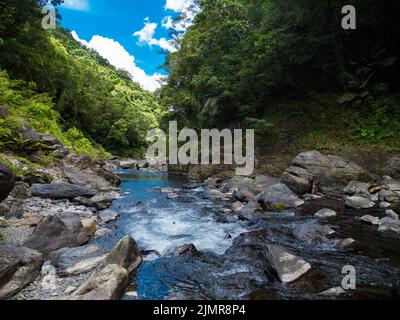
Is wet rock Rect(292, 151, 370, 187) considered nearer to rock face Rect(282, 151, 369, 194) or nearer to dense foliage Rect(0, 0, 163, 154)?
rock face Rect(282, 151, 369, 194)

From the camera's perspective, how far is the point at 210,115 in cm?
1867

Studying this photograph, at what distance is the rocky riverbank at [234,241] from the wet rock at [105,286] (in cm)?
1

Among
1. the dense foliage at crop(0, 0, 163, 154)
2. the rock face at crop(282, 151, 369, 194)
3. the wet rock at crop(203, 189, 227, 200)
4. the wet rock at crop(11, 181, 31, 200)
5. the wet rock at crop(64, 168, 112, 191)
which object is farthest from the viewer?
the dense foliage at crop(0, 0, 163, 154)

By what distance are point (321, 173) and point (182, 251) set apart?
24.8 feet

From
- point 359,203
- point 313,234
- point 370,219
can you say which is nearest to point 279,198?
point 359,203

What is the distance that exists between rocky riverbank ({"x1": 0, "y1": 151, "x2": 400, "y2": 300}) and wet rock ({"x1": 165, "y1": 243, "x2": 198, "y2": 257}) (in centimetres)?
2

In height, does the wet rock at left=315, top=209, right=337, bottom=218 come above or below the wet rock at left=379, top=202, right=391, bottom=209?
below

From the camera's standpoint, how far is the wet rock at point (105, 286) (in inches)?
119

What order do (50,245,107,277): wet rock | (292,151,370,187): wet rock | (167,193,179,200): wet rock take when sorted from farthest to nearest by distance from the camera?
(167,193,179,200): wet rock → (292,151,370,187): wet rock → (50,245,107,277): wet rock

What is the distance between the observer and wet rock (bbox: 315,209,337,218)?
7.25 meters

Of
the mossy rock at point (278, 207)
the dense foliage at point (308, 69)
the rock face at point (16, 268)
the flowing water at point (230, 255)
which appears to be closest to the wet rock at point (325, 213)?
the flowing water at point (230, 255)

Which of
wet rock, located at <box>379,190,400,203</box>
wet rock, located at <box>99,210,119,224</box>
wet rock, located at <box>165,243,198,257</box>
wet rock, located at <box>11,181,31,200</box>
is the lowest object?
wet rock, located at <box>165,243,198,257</box>

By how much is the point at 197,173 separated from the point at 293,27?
10400 mm

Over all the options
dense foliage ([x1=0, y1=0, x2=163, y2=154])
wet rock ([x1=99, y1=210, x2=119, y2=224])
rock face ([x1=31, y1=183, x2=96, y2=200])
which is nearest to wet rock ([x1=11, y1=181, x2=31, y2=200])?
rock face ([x1=31, y1=183, x2=96, y2=200])
